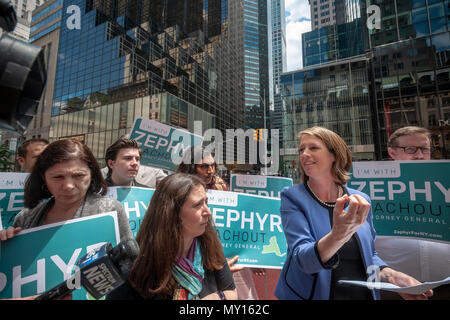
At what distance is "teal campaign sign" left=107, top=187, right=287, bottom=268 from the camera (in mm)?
2451

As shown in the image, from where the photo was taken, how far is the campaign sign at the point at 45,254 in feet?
4.45

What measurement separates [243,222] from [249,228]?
97 millimetres

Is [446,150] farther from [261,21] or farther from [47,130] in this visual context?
[47,130]

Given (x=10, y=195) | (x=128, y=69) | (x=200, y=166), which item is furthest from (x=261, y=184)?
(x=128, y=69)

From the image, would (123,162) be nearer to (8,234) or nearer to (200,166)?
(200,166)

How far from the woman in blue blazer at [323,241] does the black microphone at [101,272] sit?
0.92m

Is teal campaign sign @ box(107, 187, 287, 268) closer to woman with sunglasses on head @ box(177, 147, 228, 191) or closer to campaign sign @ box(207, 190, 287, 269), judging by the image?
campaign sign @ box(207, 190, 287, 269)

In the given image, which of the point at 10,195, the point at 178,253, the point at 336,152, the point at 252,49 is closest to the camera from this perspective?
the point at 178,253

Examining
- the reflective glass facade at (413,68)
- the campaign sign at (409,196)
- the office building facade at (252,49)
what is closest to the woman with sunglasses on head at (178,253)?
the campaign sign at (409,196)

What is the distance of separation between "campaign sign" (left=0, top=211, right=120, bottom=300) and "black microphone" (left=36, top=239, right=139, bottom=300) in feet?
1.76

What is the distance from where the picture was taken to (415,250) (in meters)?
2.12

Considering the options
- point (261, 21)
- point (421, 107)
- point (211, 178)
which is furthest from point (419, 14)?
point (211, 178)

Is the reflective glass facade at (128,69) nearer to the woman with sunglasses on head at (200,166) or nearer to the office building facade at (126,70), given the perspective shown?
the office building facade at (126,70)
